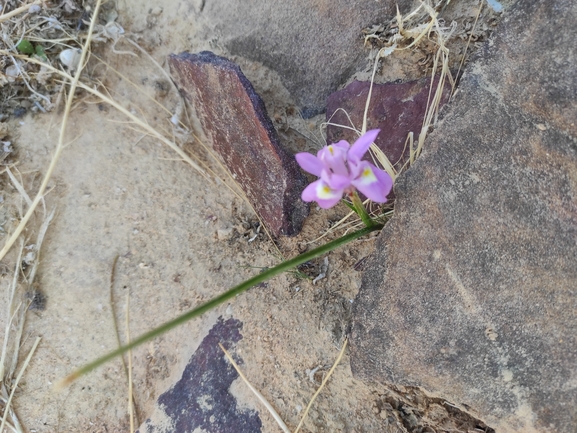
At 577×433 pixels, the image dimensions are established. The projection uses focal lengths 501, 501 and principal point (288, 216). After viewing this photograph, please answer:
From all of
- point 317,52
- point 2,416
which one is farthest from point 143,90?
point 2,416

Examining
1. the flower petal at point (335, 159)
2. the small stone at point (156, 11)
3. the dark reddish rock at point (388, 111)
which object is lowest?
the dark reddish rock at point (388, 111)

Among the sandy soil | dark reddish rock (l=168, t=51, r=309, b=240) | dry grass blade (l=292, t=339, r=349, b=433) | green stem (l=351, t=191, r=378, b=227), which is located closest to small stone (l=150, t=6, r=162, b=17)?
the sandy soil

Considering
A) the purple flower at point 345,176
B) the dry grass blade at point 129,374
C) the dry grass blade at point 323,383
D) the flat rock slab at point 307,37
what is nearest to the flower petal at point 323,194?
the purple flower at point 345,176

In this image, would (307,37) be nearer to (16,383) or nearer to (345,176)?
(345,176)

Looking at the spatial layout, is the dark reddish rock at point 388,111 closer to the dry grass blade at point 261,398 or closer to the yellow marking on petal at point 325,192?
the yellow marking on petal at point 325,192

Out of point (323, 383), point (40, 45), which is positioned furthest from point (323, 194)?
point (40, 45)

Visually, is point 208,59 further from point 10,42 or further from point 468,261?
point 468,261
